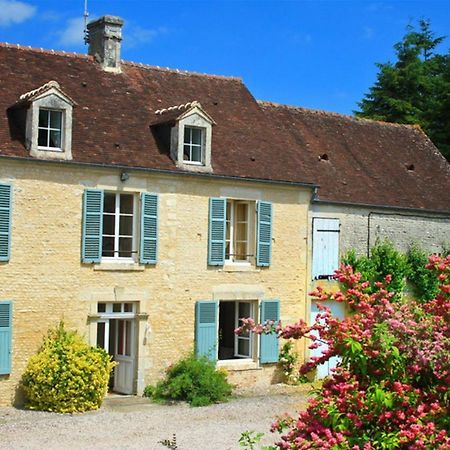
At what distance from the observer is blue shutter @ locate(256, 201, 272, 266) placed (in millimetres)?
18281

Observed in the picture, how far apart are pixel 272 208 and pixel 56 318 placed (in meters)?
5.40

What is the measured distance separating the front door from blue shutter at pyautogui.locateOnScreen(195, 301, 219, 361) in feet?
4.38

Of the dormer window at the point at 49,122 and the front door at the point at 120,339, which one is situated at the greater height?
the dormer window at the point at 49,122

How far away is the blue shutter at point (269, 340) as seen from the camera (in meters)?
18.2

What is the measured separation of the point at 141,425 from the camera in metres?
14.0

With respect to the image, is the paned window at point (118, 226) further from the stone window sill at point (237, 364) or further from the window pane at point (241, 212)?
the stone window sill at point (237, 364)

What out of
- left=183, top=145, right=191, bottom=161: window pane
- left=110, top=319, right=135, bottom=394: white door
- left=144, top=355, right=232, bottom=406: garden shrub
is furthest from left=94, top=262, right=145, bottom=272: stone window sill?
left=183, top=145, right=191, bottom=161: window pane

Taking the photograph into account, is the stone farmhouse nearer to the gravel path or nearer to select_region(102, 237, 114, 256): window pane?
select_region(102, 237, 114, 256): window pane

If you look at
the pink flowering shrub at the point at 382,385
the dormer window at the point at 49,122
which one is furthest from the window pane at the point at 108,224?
the pink flowering shrub at the point at 382,385

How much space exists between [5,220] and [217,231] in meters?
4.52

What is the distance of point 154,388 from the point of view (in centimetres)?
1677

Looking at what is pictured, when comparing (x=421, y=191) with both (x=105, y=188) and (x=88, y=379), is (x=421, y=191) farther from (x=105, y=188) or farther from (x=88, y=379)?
(x=88, y=379)

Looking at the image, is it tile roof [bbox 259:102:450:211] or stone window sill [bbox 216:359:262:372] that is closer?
stone window sill [bbox 216:359:262:372]

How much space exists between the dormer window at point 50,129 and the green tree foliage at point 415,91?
18.2 metres
